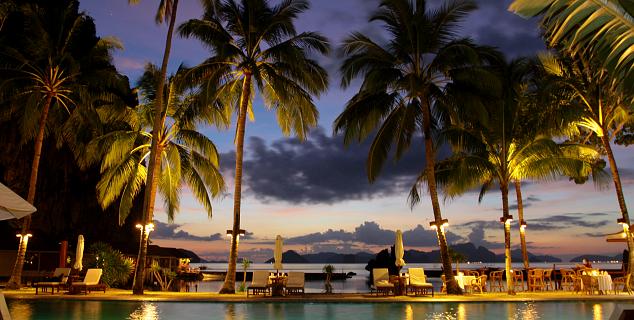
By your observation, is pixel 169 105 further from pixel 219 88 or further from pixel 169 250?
pixel 169 250

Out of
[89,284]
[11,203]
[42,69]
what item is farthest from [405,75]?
[42,69]

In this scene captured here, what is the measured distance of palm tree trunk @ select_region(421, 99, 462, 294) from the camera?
16.7 m

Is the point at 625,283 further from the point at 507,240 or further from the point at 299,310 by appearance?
the point at 299,310

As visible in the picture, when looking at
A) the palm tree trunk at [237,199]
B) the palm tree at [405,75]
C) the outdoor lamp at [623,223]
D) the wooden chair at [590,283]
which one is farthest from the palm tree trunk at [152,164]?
the outdoor lamp at [623,223]

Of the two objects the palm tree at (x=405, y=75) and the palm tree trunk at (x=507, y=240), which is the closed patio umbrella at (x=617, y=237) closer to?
the palm tree trunk at (x=507, y=240)

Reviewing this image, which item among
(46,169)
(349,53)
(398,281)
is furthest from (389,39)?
(46,169)

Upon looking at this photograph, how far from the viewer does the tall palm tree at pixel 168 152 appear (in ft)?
66.0

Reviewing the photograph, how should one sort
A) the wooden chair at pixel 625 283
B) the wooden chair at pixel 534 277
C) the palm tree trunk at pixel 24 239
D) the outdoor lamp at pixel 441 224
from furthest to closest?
the palm tree trunk at pixel 24 239, the wooden chair at pixel 534 277, the outdoor lamp at pixel 441 224, the wooden chair at pixel 625 283

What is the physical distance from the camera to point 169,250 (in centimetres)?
3462

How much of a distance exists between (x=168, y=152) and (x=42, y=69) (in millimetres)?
5471

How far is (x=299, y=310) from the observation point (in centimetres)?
1308

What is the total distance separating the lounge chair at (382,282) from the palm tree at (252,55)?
15.0ft

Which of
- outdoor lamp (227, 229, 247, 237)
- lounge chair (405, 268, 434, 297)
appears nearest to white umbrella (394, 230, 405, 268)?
lounge chair (405, 268, 434, 297)

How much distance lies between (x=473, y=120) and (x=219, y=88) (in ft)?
28.3
